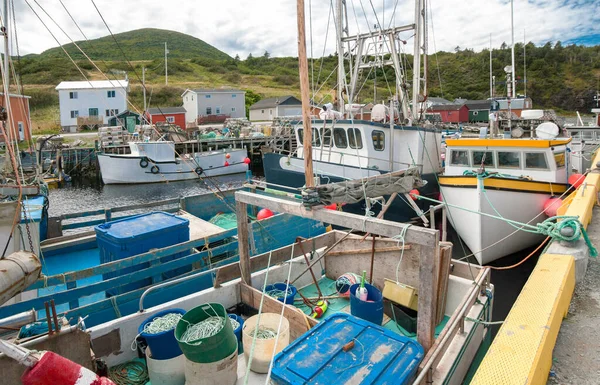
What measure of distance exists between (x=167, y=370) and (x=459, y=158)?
10.8 m

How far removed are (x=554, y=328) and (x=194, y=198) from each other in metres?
8.28

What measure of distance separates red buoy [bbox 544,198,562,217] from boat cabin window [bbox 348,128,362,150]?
547cm

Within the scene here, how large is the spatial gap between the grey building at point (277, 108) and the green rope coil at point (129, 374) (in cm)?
4762

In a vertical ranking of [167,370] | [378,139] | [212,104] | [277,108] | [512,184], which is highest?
[212,104]

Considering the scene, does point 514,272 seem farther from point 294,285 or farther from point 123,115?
point 123,115

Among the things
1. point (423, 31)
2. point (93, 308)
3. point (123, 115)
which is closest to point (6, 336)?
point (93, 308)

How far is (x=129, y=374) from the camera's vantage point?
4.25m

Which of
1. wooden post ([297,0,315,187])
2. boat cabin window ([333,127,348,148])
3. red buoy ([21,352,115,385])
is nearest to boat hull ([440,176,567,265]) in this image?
boat cabin window ([333,127,348,148])

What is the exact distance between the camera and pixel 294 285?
20.1ft

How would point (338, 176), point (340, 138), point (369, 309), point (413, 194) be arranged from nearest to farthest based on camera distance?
1. point (369, 309)
2. point (413, 194)
3. point (338, 176)
4. point (340, 138)

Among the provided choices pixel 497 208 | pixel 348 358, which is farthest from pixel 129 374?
pixel 497 208

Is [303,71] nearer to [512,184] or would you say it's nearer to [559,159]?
[512,184]

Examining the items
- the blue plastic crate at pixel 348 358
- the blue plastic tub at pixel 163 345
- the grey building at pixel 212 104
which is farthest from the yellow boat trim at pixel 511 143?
the grey building at pixel 212 104

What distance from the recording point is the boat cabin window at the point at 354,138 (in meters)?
12.7
